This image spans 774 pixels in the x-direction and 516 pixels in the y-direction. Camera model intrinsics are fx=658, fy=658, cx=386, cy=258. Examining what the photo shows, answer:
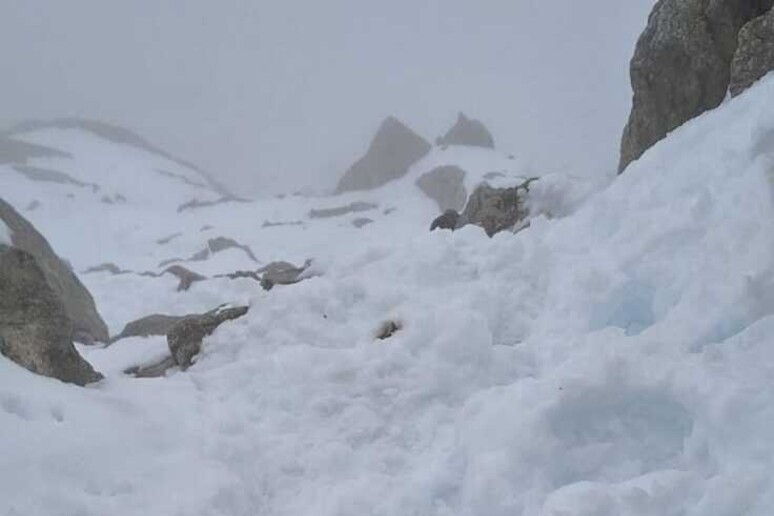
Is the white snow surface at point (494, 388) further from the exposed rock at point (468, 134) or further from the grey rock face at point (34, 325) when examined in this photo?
the exposed rock at point (468, 134)

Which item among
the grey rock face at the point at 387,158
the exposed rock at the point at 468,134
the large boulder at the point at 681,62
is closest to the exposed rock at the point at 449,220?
the large boulder at the point at 681,62

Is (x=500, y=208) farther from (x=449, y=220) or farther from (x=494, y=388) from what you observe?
(x=494, y=388)

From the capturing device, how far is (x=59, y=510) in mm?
5652

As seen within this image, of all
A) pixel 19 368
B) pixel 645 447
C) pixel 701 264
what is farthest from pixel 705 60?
pixel 19 368

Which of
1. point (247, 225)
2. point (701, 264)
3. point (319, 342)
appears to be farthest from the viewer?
point (247, 225)

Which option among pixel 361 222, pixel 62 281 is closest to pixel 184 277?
pixel 62 281

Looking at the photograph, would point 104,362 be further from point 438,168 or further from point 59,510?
point 438,168

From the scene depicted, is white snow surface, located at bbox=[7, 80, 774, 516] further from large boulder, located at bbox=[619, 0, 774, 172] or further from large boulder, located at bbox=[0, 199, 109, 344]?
large boulder, located at bbox=[0, 199, 109, 344]

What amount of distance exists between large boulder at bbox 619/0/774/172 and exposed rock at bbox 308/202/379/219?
43238mm

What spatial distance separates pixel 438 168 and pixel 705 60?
47.9 metres

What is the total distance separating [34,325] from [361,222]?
44.0 m

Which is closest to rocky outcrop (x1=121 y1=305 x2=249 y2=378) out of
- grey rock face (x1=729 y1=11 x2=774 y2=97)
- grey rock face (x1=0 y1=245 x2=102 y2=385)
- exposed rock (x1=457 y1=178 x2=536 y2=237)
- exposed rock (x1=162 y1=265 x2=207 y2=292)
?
grey rock face (x1=0 y1=245 x2=102 y2=385)

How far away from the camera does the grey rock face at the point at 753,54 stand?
929cm

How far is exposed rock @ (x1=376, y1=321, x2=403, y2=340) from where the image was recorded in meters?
8.86
